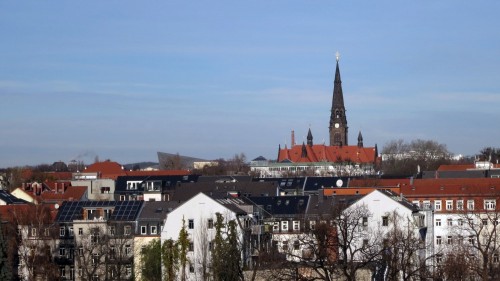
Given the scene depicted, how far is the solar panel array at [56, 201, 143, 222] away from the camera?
84.7m

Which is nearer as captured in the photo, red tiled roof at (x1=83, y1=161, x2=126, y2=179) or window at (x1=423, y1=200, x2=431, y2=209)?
window at (x1=423, y1=200, x2=431, y2=209)

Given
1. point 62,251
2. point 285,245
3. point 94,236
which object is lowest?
point 62,251

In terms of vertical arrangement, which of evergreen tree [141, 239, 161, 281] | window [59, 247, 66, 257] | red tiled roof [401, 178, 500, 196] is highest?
red tiled roof [401, 178, 500, 196]

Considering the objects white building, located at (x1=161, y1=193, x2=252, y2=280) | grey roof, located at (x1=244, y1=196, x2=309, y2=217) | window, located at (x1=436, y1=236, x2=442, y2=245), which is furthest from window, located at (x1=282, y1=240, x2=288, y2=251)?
window, located at (x1=436, y1=236, x2=442, y2=245)

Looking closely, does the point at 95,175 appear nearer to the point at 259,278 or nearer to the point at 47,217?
the point at 47,217

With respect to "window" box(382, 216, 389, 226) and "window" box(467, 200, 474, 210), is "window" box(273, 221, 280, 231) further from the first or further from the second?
"window" box(467, 200, 474, 210)

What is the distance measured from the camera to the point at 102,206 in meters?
87.4

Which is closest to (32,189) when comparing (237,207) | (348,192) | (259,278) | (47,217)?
(348,192)

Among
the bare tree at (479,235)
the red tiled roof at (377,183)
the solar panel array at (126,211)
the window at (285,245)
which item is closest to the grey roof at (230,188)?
the red tiled roof at (377,183)

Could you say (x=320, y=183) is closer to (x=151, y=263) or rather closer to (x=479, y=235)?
(x=479, y=235)

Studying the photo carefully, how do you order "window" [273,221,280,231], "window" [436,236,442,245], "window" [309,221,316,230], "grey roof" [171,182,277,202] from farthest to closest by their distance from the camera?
1. "grey roof" [171,182,277,202]
2. "window" [436,236,442,245]
3. "window" [273,221,280,231]
4. "window" [309,221,316,230]

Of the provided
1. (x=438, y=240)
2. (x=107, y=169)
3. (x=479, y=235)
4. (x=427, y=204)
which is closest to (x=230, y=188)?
(x=427, y=204)

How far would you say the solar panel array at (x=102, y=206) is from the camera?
278ft

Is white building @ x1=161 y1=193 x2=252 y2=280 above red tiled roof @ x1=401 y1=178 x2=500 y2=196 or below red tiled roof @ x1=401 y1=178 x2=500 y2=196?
below
